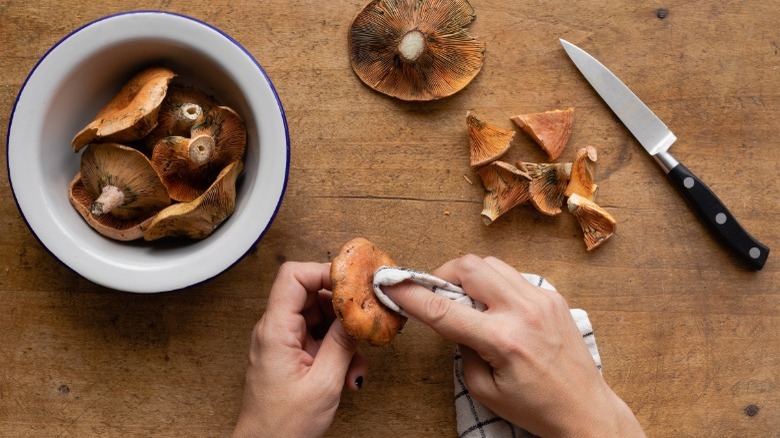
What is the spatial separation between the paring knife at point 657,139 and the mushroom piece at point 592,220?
0.16 m

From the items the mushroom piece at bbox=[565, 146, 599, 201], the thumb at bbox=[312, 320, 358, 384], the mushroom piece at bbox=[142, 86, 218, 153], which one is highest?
the mushroom piece at bbox=[142, 86, 218, 153]

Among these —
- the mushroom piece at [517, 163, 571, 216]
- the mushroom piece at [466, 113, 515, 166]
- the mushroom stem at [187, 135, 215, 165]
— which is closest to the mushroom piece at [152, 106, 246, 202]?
the mushroom stem at [187, 135, 215, 165]

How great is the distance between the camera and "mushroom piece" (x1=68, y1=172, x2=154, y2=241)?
1.07m

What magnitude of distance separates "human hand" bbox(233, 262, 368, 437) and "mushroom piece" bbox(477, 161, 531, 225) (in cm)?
34

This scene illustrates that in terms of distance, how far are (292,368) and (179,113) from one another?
1.48 feet

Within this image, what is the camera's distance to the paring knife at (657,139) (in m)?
1.27

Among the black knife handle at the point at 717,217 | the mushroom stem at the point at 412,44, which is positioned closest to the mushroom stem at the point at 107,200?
the mushroom stem at the point at 412,44

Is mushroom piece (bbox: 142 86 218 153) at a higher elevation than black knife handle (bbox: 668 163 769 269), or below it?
higher

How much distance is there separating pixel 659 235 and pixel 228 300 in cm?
87

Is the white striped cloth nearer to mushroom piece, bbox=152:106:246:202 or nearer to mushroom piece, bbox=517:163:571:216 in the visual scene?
mushroom piece, bbox=517:163:571:216

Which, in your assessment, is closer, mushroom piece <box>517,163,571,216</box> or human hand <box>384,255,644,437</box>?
human hand <box>384,255,644,437</box>

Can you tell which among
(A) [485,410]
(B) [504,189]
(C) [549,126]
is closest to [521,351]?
(A) [485,410]

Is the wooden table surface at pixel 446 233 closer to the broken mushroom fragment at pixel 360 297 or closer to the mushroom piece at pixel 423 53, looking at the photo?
the mushroom piece at pixel 423 53

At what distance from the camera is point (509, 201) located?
4.08ft
